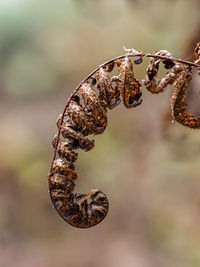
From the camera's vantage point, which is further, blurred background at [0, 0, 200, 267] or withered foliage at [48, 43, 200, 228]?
blurred background at [0, 0, 200, 267]

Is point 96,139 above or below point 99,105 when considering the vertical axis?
above

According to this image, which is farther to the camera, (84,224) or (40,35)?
(40,35)

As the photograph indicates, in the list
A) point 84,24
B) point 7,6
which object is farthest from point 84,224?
point 7,6

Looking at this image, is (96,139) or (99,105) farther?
(96,139)

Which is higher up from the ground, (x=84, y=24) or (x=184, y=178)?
(x=84, y=24)

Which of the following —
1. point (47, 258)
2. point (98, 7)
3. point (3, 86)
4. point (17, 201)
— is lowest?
point (47, 258)

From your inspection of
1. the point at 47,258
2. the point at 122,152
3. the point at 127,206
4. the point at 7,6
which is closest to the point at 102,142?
the point at 122,152

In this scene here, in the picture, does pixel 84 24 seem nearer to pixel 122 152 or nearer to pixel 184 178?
pixel 122 152
